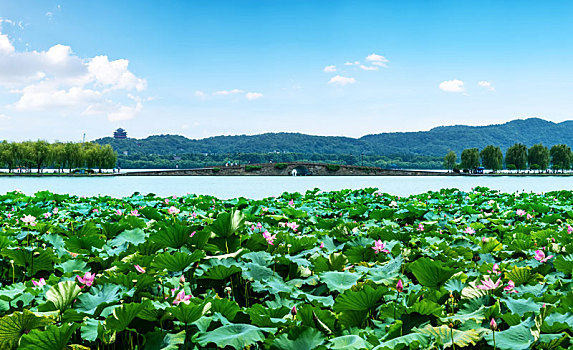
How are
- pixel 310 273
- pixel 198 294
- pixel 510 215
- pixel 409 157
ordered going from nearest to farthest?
pixel 198 294, pixel 310 273, pixel 510 215, pixel 409 157

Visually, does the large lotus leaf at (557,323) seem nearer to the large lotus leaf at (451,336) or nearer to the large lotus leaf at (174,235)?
the large lotus leaf at (451,336)

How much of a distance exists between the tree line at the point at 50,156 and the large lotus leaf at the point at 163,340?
83.1 meters

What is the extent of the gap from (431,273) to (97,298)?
1890 mm

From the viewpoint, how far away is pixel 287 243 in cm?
353

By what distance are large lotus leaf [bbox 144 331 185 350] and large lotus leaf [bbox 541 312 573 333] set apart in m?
1.60

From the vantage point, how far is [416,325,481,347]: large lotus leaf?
1.77 meters

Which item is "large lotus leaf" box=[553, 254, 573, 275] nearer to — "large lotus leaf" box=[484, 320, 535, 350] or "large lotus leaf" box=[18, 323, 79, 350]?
"large lotus leaf" box=[484, 320, 535, 350]

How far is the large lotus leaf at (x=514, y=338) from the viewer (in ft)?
5.82

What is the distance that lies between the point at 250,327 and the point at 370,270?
51.5 inches

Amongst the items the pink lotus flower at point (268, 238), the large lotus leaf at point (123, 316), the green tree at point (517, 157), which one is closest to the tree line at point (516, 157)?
the green tree at point (517, 157)

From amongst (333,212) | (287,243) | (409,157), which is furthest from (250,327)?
(409,157)

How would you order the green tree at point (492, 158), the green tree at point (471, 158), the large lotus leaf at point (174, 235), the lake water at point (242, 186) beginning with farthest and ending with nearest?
1. the green tree at point (471, 158)
2. the green tree at point (492, 158)
3. the lake water at point (242, 186)
4. the large lotus leaf at point (174, 235)

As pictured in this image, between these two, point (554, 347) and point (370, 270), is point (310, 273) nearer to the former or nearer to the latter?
point (370, 270)

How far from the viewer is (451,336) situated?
1.82 m
